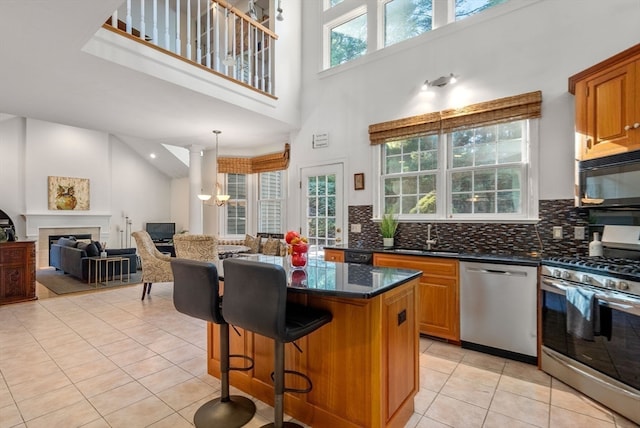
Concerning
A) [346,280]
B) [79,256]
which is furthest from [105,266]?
[346,280]

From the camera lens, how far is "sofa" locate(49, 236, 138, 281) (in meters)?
5.90

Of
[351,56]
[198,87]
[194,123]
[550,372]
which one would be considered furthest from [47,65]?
[550,372]

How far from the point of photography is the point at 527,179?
3.23 metres

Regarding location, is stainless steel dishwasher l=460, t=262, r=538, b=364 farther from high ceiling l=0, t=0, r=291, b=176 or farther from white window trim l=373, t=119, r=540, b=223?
A: high ceiling l=0, t=0, r=291, b=176

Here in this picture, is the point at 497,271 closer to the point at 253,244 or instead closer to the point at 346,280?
the point at 346,280

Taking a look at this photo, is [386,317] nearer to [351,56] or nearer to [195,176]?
[351,56]

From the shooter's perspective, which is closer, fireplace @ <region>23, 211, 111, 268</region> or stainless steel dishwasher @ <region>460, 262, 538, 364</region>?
stainless steel dishwasher @ <region>460, 262, 538, 364</region>

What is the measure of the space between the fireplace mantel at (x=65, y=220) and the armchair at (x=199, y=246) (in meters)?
5.60

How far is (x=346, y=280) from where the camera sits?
1.84 m

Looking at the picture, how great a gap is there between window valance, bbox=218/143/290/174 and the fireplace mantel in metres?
4.58

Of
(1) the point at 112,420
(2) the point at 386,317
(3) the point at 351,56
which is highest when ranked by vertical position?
(3) the point at 351,56

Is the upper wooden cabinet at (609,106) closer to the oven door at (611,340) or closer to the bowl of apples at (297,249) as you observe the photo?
the oven door at (611,340)

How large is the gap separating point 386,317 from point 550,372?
1.79 m

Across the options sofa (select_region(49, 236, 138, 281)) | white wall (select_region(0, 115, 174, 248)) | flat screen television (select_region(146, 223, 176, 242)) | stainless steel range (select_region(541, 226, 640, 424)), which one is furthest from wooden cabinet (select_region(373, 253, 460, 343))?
white wall (select_region(0, 115, 174, 248))
